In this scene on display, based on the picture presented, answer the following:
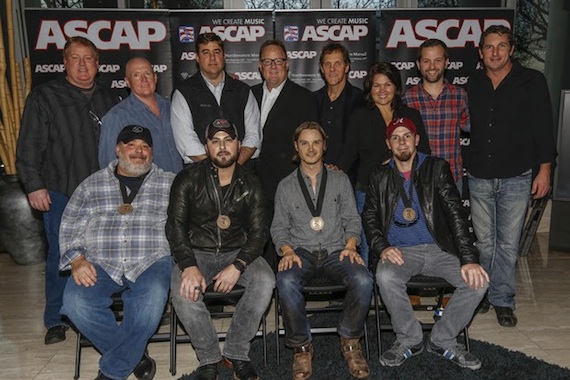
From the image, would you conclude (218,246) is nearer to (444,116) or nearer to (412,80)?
(444,116)

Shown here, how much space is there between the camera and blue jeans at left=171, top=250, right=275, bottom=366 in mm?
2930

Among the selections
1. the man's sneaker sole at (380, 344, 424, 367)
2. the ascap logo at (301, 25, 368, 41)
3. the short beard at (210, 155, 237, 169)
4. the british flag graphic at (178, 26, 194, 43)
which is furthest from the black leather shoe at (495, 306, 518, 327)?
the british flag graphic at (178, 26, 194, 43)

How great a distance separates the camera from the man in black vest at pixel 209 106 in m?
3.60

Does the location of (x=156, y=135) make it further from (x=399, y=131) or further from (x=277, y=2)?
(x=277, y=2)

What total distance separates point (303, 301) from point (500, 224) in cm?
164

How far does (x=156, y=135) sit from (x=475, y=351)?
2.49 meters

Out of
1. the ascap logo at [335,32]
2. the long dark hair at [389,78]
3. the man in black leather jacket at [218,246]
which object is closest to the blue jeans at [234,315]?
the man in black leather jacket at [218,246]

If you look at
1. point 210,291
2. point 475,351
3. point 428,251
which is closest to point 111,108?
point 210,291

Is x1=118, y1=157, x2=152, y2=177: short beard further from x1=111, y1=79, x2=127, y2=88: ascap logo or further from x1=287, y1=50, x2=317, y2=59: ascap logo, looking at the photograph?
x1=287, y1=50, x2=317, y2=59: ascap logo

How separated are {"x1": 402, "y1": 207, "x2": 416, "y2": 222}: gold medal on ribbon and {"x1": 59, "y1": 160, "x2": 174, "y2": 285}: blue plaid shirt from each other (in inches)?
57.9

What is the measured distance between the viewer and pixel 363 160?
12.2 ft

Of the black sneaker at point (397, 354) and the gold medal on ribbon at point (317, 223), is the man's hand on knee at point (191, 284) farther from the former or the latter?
the black sneaker at point (397, 354)

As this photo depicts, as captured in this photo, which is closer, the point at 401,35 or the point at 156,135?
the point at 156,135

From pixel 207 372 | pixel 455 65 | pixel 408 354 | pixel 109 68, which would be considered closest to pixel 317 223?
pixel 408 354
